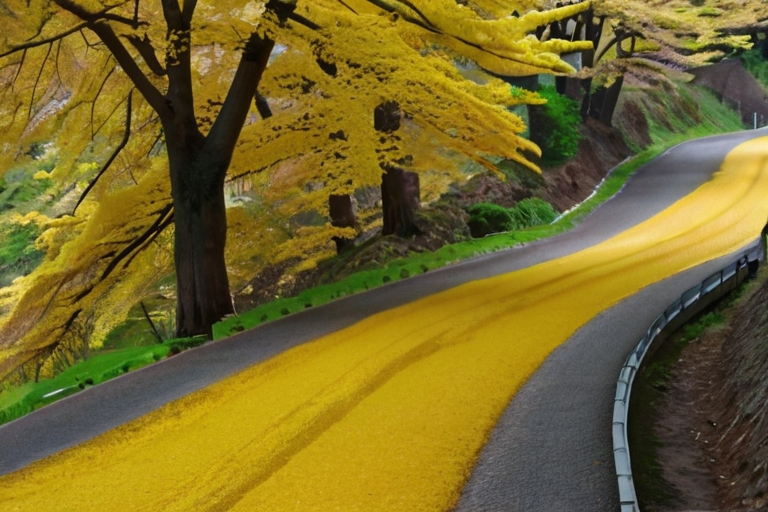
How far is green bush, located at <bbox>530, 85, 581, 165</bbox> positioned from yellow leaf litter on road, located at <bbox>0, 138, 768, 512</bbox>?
631 inches

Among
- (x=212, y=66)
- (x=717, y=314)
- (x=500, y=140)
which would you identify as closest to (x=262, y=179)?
(x=212, y=66)

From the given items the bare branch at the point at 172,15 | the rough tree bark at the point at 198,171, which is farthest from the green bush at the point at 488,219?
the bare branch at the point at 172,15

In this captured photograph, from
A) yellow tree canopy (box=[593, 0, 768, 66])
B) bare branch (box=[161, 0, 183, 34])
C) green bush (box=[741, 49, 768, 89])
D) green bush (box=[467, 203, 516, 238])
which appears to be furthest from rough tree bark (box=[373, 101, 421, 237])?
green bush (box=[741, 49, 768, 89])

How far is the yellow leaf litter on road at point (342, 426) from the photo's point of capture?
234 inches

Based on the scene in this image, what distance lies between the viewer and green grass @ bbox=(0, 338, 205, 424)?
9086 millimetres

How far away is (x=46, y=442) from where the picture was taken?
24.8 ft

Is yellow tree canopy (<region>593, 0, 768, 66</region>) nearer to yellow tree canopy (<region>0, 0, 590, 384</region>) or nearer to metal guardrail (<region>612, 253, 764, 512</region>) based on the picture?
yellow tree canopy (<region>0, 0, 590, 384</region>)

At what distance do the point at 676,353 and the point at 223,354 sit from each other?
6.30 meters

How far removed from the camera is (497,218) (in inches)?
838

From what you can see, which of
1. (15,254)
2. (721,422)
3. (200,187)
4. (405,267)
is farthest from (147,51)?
(15,254)

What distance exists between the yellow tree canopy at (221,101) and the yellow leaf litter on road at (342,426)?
373cm

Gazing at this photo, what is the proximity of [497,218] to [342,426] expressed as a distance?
14.8 metres

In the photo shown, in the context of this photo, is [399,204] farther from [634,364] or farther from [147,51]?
[634,364]

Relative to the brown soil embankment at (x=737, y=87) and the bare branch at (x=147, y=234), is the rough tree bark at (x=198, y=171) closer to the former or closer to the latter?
the bare branch at (x=147, y=234)
